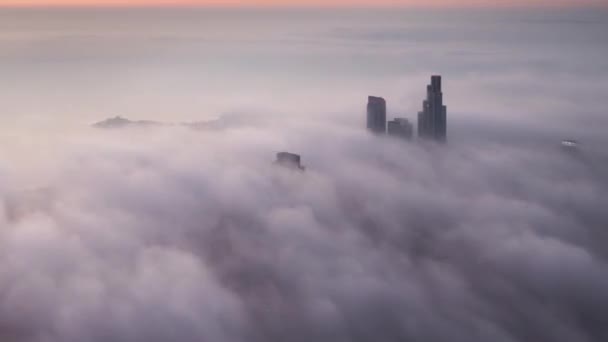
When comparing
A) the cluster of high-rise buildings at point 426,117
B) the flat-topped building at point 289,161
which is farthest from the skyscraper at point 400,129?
the flat-topped building at point 289,161

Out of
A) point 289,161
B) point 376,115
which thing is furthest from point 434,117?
point 289,161

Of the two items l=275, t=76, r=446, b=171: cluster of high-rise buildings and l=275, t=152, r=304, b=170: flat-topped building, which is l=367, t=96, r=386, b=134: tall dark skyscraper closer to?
l=275, t=76, r=446, b=171: cluster of high-rise buildings

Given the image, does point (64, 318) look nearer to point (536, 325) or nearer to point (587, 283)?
point (536, 325)

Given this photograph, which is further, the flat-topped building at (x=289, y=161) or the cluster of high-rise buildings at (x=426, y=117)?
the cluster of high-rise buildings at (x=426, y=117)

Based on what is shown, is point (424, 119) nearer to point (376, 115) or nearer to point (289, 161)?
point (376, 115)

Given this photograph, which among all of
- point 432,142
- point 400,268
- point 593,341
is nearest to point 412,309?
point 400,268

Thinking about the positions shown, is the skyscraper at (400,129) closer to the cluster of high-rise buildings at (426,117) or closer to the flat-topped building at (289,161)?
the cluster of high-rise buildings at (426,117)

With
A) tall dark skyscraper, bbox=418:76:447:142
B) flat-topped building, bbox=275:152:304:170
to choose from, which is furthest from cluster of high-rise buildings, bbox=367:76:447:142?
flat-topped building, bbox=275:152:304:170
